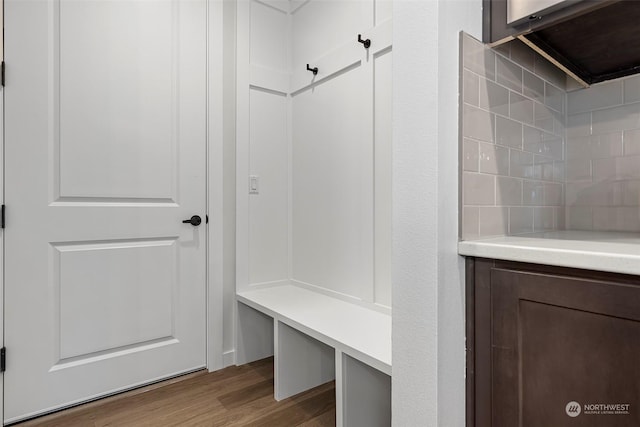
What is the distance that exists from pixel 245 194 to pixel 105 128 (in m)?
0.78

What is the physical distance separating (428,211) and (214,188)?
1.47 m

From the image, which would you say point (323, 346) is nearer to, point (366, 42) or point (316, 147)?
point (316, 147)

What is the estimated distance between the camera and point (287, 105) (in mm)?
2256

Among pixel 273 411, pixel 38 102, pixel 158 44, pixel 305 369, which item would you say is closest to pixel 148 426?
pixel 273 411

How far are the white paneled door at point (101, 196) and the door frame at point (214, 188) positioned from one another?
4cm

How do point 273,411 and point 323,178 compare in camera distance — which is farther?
point 323,178

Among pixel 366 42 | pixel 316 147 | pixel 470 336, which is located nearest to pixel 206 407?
pixel 470 336

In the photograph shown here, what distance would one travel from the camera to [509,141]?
1.00 m

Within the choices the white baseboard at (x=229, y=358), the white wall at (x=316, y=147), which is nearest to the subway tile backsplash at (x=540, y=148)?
the white wall at (x=316, y=147)

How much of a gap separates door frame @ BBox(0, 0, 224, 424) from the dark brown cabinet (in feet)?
4.92

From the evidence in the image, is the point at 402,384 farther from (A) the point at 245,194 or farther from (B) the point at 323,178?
(A) the point at 245,194

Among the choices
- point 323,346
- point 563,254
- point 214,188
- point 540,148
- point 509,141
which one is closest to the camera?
point 563,254

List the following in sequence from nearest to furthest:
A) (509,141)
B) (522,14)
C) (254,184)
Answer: (522,14) → (509,141) → (254,184)

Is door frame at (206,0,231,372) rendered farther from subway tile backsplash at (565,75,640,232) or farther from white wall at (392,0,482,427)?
subway tile backsplash at (565,75,640,232)
